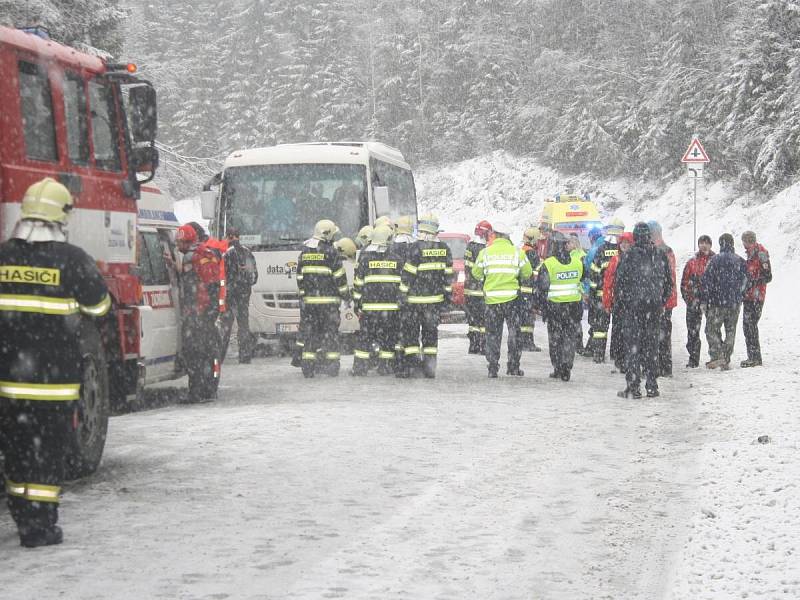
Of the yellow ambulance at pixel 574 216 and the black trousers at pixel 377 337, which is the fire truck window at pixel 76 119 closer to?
the black trousers at pixel 377 337

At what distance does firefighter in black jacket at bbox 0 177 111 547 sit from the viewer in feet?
22.2

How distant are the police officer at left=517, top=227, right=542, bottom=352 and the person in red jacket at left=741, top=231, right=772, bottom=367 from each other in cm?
297

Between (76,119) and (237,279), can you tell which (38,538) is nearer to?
(76,119)

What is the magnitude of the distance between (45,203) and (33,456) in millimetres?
1420

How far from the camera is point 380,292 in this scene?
16.1 meters

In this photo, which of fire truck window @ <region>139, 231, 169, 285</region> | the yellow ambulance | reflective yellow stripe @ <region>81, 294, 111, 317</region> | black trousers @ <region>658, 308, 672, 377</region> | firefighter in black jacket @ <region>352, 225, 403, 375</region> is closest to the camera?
reflective yellow stripe @ <region>81, 294, 111, 317</region>

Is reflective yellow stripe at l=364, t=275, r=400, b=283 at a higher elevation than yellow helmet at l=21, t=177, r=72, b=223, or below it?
below

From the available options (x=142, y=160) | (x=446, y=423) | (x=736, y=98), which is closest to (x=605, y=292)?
(x=446, y=423)

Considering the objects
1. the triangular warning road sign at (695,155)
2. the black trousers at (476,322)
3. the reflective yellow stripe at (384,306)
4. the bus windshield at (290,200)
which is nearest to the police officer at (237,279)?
the bus windshield at (290,200)

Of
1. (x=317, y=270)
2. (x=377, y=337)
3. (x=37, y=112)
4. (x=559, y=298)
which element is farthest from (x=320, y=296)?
→ (x=37, y=112)

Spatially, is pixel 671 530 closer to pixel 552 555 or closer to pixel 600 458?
pixel 552 555

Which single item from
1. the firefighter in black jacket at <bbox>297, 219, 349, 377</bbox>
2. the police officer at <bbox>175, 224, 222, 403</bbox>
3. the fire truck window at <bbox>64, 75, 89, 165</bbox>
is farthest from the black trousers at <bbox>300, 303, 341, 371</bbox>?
the fire truck window at <bbox>64, 75, 89, 165</bbox>

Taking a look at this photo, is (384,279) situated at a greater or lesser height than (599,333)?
greater

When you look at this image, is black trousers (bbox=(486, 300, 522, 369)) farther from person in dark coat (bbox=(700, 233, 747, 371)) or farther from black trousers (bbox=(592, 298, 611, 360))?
person in dark coat (bbox=(700, 233, 747, 371))
